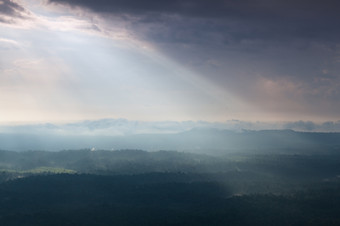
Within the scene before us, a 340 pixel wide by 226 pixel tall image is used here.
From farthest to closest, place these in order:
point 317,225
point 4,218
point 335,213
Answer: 1. point 335,213
2. point 4,218
3. point 317,225

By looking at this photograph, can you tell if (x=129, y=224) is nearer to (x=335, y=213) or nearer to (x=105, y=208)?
(x=105, y=208)

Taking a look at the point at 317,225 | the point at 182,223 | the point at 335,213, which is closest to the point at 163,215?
the point at 182,223

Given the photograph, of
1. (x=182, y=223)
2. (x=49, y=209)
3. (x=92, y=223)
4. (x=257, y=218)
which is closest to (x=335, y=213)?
(x=257, y=218)

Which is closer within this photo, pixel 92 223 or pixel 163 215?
pixel 92 223

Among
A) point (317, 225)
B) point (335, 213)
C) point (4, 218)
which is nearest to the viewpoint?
point (317, 225)

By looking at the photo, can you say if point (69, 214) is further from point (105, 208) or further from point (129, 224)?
point (129, 224)

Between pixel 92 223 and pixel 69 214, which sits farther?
pixel 69 214

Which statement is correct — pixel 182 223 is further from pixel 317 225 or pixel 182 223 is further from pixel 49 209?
pixel 49 209

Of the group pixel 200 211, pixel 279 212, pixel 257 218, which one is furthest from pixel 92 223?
pixel 279 212
